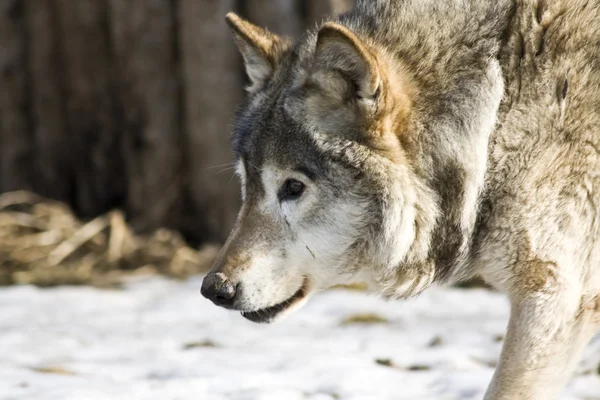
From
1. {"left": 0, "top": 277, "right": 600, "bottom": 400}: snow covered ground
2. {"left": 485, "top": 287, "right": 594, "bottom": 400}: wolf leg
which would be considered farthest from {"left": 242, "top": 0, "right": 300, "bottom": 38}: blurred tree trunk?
{"left": 485, "top": 287, "right": 594, "bottom": 400}: wolf leg

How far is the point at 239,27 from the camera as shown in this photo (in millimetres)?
4129

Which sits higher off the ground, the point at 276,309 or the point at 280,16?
the point at 280,16

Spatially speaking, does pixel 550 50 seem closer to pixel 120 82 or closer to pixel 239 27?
pixel 239 27

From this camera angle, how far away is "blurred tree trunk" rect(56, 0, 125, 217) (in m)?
7.49

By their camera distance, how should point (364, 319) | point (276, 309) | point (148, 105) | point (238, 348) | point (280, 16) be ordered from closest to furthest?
point (276, 309), point (238, 348), point (364, 319), point (280, 16), point (148, 105)

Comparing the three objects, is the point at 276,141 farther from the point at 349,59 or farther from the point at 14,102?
the point at 14,102

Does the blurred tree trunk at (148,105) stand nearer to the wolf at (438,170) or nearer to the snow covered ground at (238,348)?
the snow covered ground at (238,348)

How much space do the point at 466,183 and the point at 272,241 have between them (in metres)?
0.81

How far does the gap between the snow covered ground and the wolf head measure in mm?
725

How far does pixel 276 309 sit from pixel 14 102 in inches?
177

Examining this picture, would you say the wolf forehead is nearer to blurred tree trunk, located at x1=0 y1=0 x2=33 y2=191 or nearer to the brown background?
the brown background

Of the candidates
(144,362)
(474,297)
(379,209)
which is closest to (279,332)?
(144,362)

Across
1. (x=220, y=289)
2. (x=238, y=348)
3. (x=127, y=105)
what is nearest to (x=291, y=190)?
(x=220, y=289)

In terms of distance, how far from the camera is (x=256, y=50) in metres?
4.12
